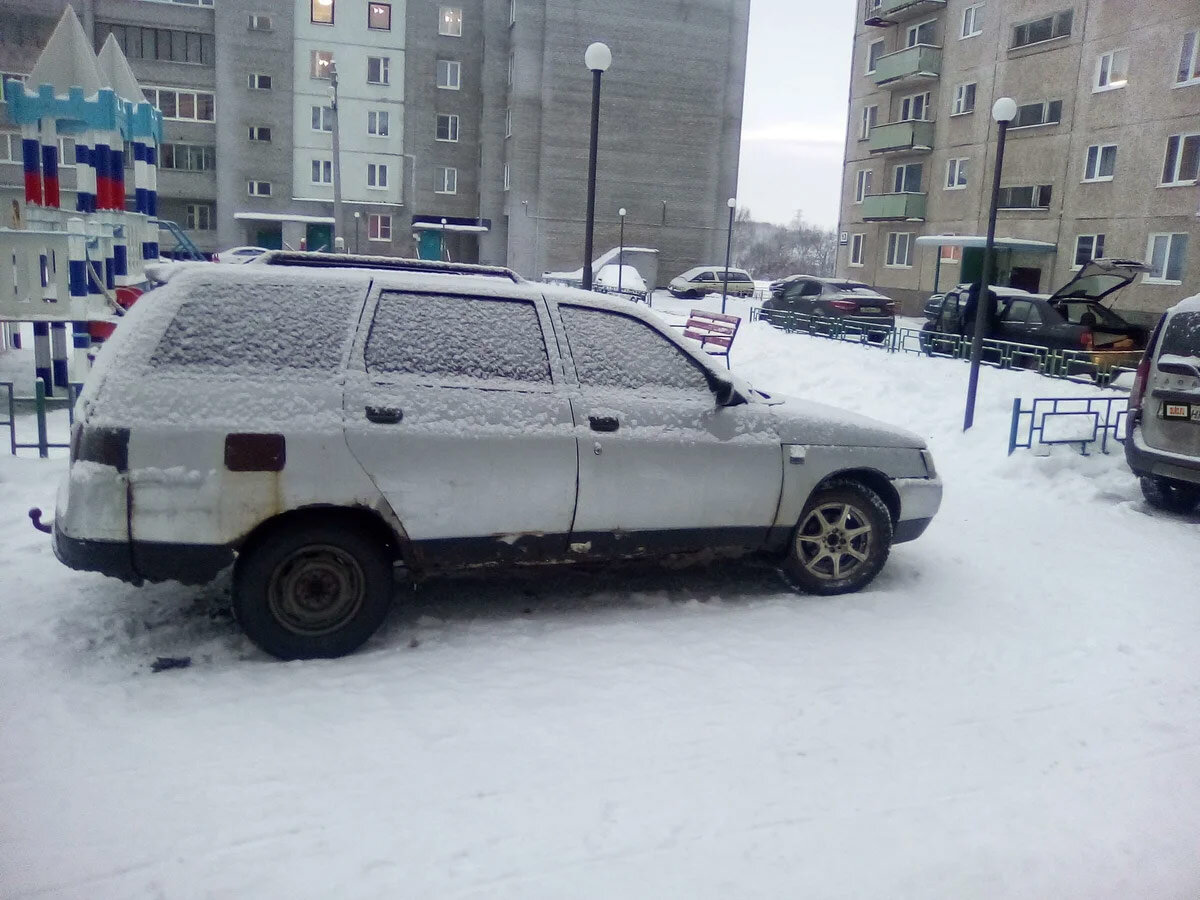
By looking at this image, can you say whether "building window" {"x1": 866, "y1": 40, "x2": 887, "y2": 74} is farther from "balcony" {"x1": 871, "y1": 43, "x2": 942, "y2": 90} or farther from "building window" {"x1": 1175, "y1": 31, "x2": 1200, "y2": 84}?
"building window" {"x1": 1175, "y1": 31, "x2": 1200, "y2": 84}

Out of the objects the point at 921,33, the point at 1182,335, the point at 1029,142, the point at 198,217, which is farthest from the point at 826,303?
the point at 198,217

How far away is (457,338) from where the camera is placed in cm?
502

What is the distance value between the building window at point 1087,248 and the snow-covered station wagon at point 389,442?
27299 millimetres

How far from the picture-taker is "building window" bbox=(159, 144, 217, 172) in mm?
47531

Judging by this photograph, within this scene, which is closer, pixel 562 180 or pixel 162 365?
pixel 162 365

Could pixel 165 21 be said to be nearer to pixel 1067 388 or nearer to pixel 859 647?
pixel 1067 388

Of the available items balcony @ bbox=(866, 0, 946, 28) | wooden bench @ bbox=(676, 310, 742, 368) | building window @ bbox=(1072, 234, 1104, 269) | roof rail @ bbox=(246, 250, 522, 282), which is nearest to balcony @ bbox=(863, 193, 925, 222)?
balcony @ bbox=(866, 0, 946, 28)

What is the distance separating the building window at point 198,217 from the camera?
48.8 meters

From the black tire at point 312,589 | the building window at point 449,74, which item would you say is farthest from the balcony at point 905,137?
the black tire at point 312,589

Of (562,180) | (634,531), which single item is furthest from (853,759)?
(562,180)

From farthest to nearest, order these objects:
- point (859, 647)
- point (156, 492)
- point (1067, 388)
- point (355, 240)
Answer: point (355, 240) → point (1067, 388) → point (859, 647) → point (156, 492)

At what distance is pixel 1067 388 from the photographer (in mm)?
13227

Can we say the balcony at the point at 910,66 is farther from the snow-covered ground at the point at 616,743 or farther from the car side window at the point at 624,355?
the car side window at the point at 624,355

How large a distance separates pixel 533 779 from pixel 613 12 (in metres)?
49.8
